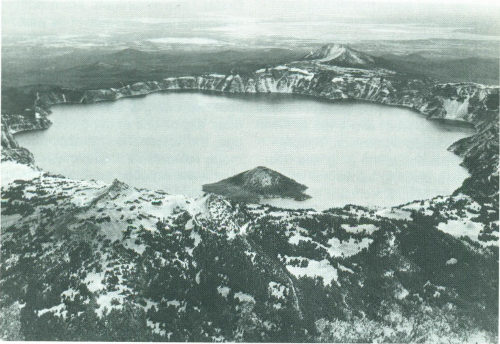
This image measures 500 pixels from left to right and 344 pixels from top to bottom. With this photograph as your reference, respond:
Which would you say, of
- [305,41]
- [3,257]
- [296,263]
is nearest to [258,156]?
[305,41]

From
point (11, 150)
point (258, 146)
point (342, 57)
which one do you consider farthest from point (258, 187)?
point (342, 57)

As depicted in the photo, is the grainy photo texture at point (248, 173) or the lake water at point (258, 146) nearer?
the grainy photo texture at point (248, 173)

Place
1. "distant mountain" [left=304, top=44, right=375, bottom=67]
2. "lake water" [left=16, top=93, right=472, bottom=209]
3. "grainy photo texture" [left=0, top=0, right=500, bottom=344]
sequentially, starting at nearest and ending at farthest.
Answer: "grainy photo texture" [left=0, top=0, right=500, bottom=344]
"lake water" [left=16, top=93, right=472, bottom=209]
"distant mountain" [left=304, top=44, right=375, bottom=67]

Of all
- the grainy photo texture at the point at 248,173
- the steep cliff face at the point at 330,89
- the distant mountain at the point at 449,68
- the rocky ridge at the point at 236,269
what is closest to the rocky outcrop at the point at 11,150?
the grainy photo texture at the point at 248,173

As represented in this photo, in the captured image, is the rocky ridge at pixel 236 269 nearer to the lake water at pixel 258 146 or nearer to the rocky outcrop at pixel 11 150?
the lake water at pixel 258 146

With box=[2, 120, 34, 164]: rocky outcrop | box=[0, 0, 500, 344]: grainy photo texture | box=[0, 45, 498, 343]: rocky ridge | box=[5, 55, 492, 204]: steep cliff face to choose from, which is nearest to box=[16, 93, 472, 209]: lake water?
box=[0, 0, 500, 344]: grainy photo texture

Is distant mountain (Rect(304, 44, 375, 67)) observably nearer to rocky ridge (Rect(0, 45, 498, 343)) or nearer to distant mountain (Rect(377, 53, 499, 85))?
distant mountain (Rect(377, 53, 499, 85))

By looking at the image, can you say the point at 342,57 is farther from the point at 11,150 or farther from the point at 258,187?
the point at 11,150

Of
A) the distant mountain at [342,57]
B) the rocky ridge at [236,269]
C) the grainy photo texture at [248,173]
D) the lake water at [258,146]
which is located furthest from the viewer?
the distant mountain at [342,57]
